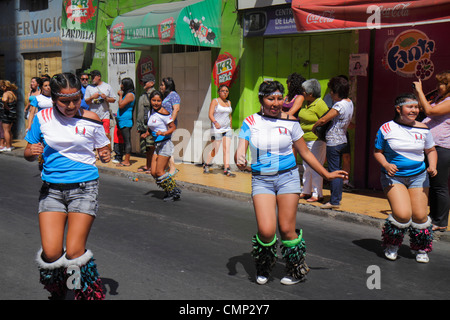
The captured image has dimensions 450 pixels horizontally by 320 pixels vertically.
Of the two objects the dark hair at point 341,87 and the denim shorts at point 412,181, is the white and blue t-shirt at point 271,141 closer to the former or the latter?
the denim shorts at point 412,181

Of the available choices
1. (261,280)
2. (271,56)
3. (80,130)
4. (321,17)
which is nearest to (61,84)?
(80,130)

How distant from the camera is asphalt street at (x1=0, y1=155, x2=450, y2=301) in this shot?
16.6ft

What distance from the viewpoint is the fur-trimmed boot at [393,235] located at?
6.08 m

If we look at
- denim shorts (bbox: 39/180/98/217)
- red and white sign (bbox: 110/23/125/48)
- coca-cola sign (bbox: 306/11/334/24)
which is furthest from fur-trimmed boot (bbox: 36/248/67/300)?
red and white sign (bbox: 110/23/125/48)

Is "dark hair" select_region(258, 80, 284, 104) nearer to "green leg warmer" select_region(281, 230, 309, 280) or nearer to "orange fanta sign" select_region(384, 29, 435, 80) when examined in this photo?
"green leg warmer" select_region(281, 230, 309, 280)

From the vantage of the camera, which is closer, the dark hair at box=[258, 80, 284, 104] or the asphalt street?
the asphalt street

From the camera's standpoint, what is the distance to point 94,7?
16359mm

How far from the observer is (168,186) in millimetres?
9242

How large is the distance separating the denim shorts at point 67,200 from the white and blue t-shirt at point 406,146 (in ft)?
11.0

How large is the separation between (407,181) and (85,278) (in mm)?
3596

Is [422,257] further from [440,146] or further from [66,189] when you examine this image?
[66,189]

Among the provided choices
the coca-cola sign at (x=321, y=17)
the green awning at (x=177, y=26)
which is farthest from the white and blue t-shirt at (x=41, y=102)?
the coca-cola sign at (x=321, y=17)

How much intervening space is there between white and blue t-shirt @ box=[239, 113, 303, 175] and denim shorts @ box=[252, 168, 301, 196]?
53 millimetres

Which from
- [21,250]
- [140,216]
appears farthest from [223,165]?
[21,250]
